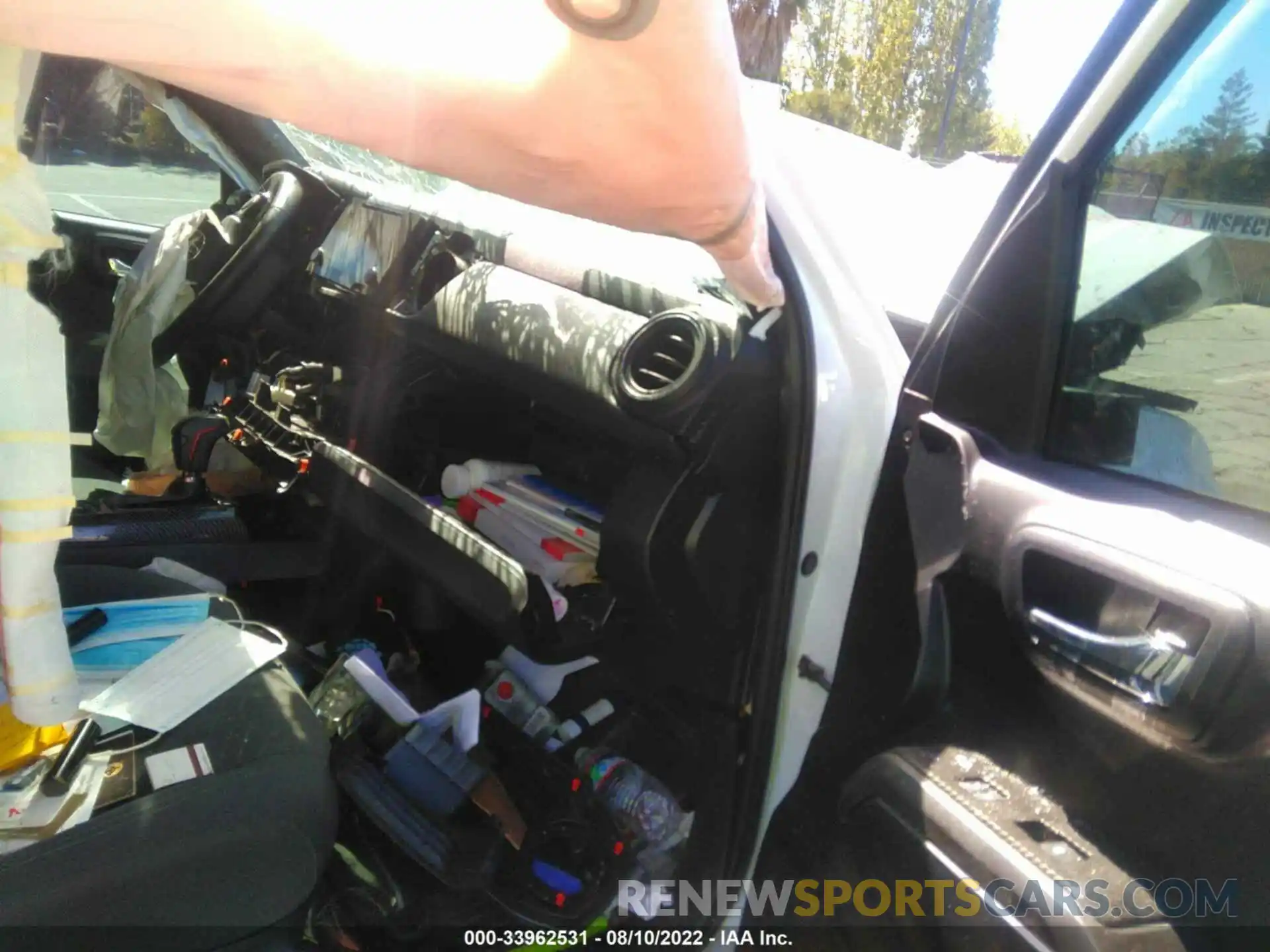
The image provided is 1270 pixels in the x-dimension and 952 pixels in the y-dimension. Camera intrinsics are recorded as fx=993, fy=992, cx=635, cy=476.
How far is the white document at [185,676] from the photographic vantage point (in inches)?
58.9

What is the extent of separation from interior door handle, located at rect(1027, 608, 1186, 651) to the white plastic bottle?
1208mm

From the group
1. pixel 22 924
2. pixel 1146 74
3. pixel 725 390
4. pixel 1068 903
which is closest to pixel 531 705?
pixel 725 390

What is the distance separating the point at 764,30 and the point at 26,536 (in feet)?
32.4

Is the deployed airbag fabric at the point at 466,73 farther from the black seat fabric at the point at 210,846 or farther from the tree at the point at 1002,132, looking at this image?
the tree at the point at 1002,132

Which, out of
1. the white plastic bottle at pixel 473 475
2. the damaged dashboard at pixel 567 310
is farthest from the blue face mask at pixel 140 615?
the damaged dashboard at pixel 567 310

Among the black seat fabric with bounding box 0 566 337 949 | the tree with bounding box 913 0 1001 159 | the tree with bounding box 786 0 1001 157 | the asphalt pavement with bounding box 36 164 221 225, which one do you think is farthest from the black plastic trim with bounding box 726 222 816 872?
the tree with bounding box 913 0 1001 159

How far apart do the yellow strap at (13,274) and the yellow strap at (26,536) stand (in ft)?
0.91

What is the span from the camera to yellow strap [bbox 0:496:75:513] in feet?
3.68

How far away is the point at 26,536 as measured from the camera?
44.7 inches

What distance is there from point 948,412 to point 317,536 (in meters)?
1.61

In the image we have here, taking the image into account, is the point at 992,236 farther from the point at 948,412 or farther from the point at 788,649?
the point at 788,649

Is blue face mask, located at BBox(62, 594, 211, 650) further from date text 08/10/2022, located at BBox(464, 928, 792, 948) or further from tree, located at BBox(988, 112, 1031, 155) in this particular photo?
tree, located at BBox(988, 112, 1031, 155)

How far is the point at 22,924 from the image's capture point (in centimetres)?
116

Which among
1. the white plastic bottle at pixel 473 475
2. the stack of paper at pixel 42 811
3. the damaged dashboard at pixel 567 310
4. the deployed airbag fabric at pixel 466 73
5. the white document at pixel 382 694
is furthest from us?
the white plastic bottle at pixel 473 475
